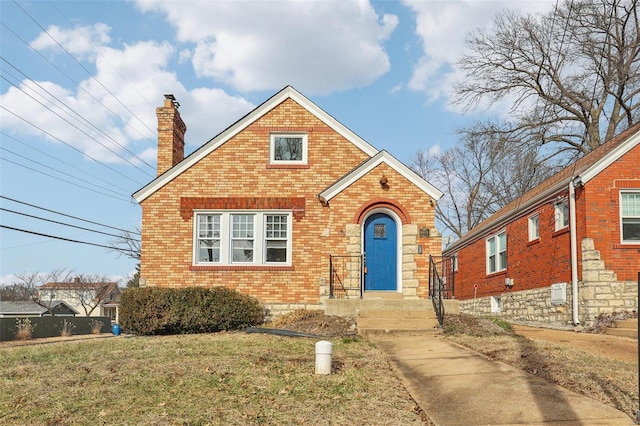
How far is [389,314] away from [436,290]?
1807 millimetres

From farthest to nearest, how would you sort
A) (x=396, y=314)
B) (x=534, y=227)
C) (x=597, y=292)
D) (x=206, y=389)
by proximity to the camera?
(x=534, y=227), (x=597, y=292), (x=396, y=314), (x=206, y=389)

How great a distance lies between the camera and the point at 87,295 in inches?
3012

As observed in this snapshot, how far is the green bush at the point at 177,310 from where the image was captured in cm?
1545

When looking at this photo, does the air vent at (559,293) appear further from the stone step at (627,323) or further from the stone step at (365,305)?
the stone step at (365,305)

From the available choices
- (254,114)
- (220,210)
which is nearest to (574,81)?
(254,114)

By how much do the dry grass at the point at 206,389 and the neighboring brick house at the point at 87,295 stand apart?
6208 cm

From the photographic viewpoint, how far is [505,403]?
6559 millimetres

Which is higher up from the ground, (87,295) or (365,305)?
(365,305)

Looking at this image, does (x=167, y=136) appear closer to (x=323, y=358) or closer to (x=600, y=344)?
(x=323, y=358)

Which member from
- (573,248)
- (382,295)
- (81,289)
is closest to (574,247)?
(573,248)

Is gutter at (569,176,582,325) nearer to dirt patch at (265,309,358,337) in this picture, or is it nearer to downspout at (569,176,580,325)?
downspout at (569,176,580,325)

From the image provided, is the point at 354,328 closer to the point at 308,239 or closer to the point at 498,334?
the point at 498,334

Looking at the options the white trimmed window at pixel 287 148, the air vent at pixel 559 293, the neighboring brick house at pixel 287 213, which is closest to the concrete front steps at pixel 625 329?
the air vent at pixel 559 293

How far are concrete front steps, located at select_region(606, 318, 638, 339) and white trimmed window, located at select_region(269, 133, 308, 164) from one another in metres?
9.90
